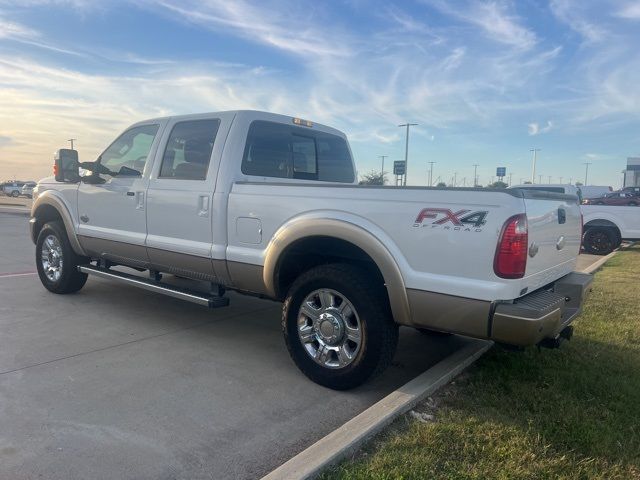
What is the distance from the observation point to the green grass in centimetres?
278

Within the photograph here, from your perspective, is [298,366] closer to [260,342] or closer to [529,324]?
[260,342]

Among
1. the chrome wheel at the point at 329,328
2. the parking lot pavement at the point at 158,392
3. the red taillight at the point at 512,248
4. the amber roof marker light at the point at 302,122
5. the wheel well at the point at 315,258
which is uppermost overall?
the amber roof marker light at the point at 302,122

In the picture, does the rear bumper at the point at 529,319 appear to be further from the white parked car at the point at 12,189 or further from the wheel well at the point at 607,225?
the white parked car at the point at 12,189

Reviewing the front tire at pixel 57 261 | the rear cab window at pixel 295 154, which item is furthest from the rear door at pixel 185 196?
the front tire at pixel 57 261

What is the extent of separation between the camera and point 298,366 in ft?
13.5

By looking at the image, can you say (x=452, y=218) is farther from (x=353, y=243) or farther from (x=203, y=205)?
(x=203, y=205)

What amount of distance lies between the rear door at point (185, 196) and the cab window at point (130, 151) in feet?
0.99

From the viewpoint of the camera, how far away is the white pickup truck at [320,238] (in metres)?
3.17

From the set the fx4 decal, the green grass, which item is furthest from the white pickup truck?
the green grass

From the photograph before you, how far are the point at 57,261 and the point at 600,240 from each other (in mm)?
12456

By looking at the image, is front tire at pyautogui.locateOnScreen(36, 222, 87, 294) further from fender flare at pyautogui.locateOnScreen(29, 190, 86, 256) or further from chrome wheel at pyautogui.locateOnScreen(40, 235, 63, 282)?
fender flare at pyautogui.locateOnScreen(29, 190, 86, 256)

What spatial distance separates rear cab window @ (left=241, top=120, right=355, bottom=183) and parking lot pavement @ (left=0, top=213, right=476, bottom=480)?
166 centimetres

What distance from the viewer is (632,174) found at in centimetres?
6334

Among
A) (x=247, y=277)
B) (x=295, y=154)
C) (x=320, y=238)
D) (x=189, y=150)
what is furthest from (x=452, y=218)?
(x=189, y=150)
